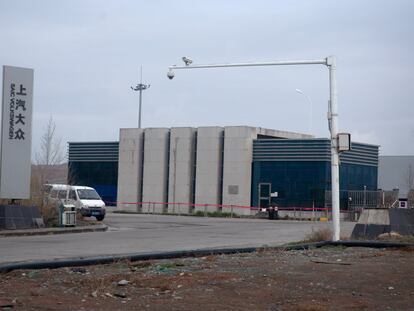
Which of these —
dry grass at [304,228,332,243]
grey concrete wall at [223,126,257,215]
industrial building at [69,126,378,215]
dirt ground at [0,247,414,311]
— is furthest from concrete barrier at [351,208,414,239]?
grey concrete wall at [223,126,257,215]

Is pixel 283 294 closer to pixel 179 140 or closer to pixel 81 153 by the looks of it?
pixel 179 140

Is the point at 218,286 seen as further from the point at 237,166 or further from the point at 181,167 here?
the point at 181,167

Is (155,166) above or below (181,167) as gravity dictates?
above

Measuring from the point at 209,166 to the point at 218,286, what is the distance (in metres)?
44.7

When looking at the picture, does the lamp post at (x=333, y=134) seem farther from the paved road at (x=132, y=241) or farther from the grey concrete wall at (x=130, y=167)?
the grey concrete wall at (x=130, y=167)

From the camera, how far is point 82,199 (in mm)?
39750

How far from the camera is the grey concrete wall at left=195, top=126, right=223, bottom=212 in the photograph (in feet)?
183

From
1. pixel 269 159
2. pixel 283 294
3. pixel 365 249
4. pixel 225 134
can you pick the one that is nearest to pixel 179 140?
pixel 225 134

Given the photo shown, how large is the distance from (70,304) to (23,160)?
20.5 m

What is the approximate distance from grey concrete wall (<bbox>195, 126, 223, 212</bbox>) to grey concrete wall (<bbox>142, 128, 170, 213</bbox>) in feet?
9.75

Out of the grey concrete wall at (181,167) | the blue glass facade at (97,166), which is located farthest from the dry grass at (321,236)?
the blue glass facade at (97,166)

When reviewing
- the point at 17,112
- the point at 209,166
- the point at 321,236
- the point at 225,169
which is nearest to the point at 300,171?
the point at 225,169

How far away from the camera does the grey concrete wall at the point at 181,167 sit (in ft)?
187

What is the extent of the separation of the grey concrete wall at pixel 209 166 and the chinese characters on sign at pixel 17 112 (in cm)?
2734
